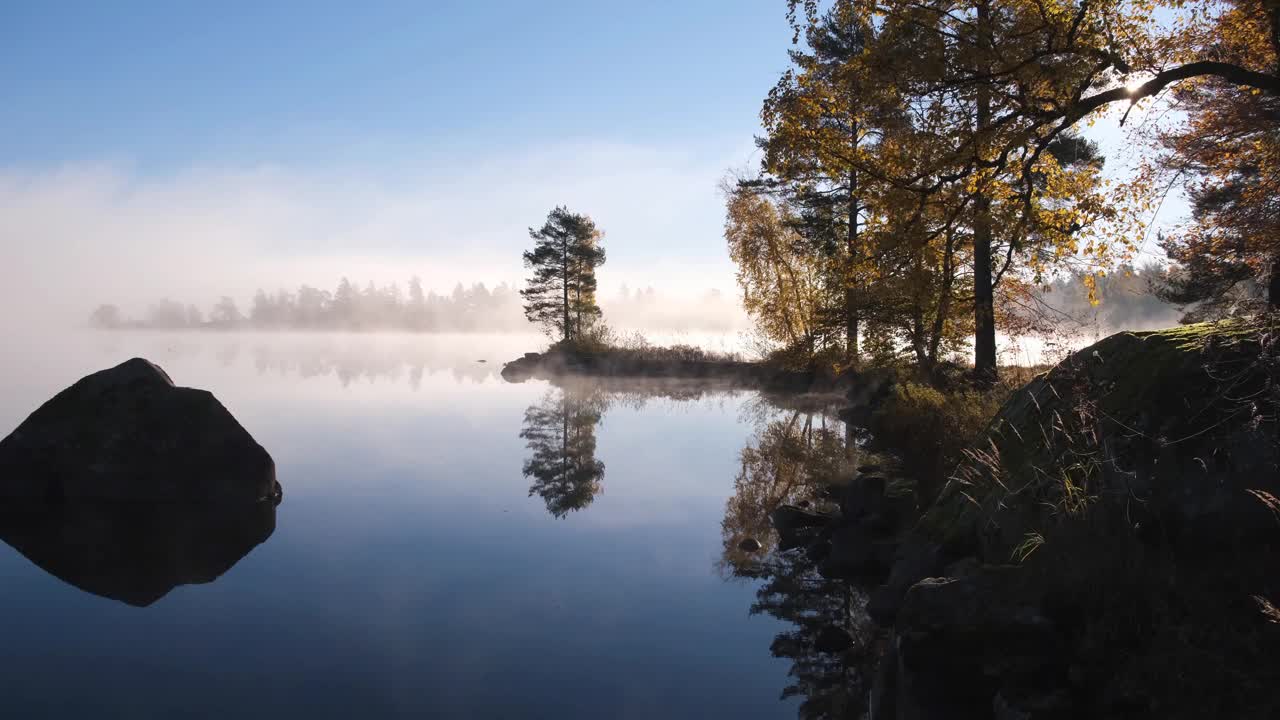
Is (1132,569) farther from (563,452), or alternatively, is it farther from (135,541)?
(563,452)

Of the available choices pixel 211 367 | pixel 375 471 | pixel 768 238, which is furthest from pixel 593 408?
pixel 211 367

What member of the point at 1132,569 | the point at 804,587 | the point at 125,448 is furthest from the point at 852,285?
the point at 125,448

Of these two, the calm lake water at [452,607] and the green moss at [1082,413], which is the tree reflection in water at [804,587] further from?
the green moss at [1082,413]

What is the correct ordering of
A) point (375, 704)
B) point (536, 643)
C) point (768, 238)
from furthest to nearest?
point (768, 238)
point (536, 643)
point (375, 704)

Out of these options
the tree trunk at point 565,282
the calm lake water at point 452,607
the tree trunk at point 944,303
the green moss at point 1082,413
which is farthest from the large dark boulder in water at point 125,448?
the tree trunk at point 565,282

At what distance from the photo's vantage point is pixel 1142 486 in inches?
195

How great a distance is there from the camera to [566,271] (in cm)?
4728

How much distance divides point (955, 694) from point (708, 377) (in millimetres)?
34118

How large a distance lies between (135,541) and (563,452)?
30.0 feet

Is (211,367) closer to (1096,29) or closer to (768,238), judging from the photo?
(768,238)

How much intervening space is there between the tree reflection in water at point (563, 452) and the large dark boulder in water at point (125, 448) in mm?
5466

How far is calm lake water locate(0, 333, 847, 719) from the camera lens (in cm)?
592

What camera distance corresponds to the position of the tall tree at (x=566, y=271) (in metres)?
47.2

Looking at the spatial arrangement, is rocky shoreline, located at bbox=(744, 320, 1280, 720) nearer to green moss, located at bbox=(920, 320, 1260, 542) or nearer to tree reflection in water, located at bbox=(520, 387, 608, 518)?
green moss, located at bbox=(920, 320, 1260, 542)
